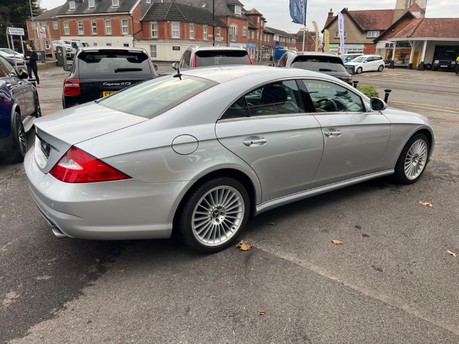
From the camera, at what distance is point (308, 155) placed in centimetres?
370

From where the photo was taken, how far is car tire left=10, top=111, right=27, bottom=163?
210 inches

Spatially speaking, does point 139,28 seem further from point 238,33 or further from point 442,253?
point 442,253

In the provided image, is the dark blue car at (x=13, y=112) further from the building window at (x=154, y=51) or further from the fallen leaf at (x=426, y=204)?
the building window at (x=154, y=51)

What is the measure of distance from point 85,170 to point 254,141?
4.63ft

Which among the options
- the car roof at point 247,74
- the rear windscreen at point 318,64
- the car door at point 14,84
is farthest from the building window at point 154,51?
the car roof at point 247,74

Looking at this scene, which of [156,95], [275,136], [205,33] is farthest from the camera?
[205,33]

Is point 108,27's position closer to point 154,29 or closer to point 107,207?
point 154,29

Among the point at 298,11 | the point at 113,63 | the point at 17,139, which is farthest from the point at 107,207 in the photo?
the point at 298,11

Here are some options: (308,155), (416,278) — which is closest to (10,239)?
(308,155)

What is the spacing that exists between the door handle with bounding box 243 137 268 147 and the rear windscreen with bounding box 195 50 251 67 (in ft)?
18.3

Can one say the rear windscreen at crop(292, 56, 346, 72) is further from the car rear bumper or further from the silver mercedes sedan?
the car rear bumper

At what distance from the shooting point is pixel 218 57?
340 inches

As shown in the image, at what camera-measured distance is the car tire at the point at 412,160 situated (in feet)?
15.9

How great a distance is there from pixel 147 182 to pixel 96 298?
902 mm
